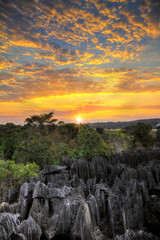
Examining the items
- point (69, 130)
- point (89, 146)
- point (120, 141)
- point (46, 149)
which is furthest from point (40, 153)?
point (69, 130)

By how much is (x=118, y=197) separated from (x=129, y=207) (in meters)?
0.41

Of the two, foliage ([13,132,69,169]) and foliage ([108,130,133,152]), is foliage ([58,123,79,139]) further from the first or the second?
foliage ([13,132,69,169])

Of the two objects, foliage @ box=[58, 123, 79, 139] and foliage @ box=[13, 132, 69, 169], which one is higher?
foliage @ box=[58, 123, 79, 139]

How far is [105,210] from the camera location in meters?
4.96

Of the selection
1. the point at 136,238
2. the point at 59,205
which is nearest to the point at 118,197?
the point at 136,238

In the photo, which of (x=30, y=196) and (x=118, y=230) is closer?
(x=118, y=230)

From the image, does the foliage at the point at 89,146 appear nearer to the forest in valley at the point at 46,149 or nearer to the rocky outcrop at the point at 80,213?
the forest in valley at the point at 46,149

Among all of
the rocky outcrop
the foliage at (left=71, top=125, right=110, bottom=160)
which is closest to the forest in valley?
the foliage at (left=71, top=125, right=110, bottom=160)

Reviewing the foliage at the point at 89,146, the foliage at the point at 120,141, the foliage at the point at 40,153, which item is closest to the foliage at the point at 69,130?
the foliage at the point at 120,141

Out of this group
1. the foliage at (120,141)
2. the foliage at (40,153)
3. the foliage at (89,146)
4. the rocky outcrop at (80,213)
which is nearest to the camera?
the rocky outcrop at (80,213)

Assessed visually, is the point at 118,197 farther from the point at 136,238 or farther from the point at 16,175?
the point at 16,175

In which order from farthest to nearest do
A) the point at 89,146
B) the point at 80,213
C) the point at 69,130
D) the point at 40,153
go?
the point at 69,130
the point at 40,153
the point at 89,146
the point at 80,213

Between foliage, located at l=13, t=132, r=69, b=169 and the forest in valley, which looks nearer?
the forest in valley

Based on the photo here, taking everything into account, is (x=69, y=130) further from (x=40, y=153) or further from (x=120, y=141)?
(x=40, y=153)
